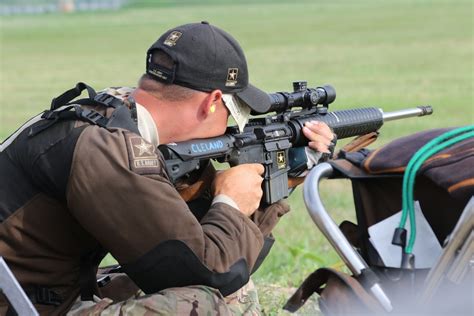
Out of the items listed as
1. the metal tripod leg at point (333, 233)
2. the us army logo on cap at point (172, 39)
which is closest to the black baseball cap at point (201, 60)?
the us army logo on cap at point (172, 39)

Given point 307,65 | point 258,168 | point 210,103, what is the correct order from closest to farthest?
point 210,103 → point 258,168 → point 307,65

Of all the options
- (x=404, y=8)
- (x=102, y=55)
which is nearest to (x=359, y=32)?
(x=102, y=55)

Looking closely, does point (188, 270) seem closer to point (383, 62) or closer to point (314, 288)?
point (314, 288)

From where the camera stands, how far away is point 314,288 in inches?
130

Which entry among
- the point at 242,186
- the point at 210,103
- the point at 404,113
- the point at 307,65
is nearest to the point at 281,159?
the point at 242,186

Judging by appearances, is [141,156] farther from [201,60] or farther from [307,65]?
[307,65]

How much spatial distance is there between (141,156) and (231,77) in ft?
1.91

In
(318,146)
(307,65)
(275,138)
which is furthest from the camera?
(307,65)

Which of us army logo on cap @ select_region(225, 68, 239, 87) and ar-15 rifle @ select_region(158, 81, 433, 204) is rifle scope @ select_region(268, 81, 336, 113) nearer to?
ar-15 rifle @ select_region(158, 81, 433, 204)

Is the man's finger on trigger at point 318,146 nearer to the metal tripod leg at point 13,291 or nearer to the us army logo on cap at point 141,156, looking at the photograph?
the us army logo on cap at point 141,156

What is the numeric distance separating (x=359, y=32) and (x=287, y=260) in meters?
28.1

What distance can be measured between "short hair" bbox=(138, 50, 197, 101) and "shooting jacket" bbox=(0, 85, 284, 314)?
20cm

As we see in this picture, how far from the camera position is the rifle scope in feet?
13.1

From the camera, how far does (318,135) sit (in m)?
4.07
